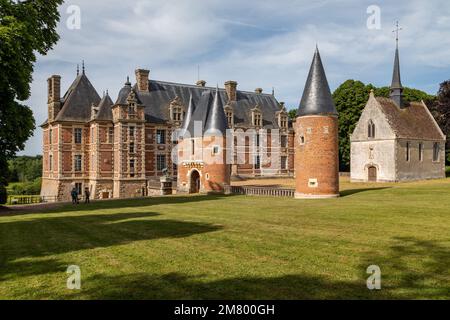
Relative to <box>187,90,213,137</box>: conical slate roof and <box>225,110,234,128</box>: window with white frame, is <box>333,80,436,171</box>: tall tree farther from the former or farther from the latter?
<box>187,90,213,137</box>: conical slate roof

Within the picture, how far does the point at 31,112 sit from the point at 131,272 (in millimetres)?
15861

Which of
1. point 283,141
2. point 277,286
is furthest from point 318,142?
point 283,141

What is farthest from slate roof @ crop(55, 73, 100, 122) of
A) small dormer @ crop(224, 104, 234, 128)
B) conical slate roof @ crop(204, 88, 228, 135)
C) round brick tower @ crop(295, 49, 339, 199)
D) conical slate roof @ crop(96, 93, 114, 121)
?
round brick tower @ crop(295, 49, 339, 199)

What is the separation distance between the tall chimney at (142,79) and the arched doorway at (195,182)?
16935 millimetres

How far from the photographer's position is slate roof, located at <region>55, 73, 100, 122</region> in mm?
42500

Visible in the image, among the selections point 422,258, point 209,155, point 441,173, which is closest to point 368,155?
point 441,173

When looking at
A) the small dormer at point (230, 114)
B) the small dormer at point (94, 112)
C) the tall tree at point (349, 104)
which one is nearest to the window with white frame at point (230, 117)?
the small dormer at point (230, 114)

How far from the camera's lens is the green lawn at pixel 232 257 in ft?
23.2

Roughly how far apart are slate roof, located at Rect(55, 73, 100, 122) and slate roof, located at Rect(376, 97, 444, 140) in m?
31.0

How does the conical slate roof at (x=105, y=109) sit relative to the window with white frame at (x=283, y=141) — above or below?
above

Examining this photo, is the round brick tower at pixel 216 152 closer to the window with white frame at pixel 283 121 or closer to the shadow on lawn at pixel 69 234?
the shadow on lawn at pixel 69 234

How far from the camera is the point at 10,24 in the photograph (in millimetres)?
16859

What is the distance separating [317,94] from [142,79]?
27.5 metres

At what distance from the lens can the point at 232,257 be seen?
9.41 metres
